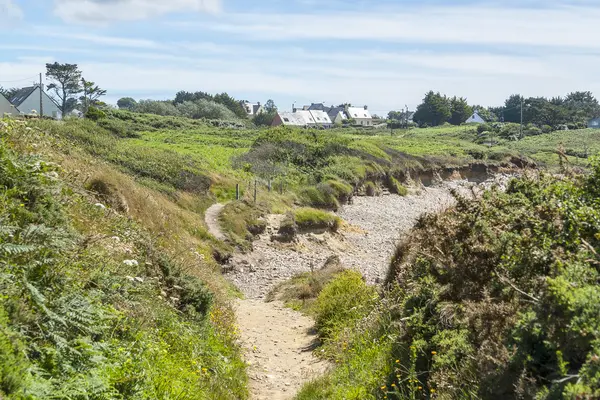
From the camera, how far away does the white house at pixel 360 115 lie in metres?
160

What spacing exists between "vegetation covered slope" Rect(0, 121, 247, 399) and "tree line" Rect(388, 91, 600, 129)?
110921 millimetres

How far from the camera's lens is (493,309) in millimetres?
6367

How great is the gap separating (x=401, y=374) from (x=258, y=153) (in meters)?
45.0

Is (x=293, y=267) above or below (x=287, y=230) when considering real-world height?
below

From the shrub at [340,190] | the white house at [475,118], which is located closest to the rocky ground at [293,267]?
the shrub at [340,190]

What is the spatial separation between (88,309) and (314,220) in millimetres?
29011

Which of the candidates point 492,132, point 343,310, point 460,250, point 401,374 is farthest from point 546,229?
point 492,132

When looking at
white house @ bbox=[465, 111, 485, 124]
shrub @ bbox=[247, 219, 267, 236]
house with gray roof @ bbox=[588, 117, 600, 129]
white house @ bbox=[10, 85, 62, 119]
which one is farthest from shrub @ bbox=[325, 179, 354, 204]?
white house @ bbox=[465, 111, 485, 124]

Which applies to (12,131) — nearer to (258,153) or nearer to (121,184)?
(121,184)

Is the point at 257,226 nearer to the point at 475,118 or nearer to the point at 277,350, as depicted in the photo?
the point at 277,350

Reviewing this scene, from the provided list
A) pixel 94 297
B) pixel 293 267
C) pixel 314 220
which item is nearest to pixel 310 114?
pixel 314 220

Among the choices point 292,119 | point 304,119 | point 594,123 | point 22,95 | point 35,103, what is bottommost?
point 35,103

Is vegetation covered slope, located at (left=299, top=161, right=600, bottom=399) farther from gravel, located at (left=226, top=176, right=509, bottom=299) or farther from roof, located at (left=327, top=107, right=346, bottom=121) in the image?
roof, located at (left=327, top=107, right=346, bottom=121)

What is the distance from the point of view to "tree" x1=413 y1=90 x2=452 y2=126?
463ft
